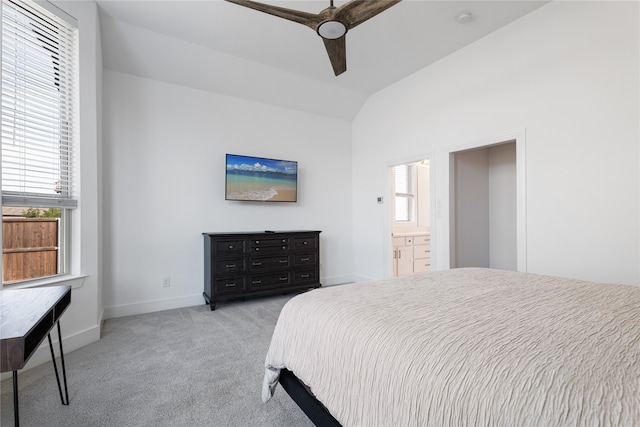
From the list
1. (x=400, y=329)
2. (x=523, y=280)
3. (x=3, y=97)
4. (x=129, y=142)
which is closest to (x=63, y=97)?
(x=3, y=97)

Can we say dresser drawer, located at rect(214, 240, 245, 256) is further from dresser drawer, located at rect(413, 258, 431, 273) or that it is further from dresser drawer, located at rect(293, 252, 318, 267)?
dresser drawer, located at rect(413, 258, 431, 273)

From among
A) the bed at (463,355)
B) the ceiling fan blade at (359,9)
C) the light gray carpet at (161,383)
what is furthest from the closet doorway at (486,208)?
the light gray carpet at (161,383)

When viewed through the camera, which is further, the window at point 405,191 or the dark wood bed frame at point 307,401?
the window at point 405,191

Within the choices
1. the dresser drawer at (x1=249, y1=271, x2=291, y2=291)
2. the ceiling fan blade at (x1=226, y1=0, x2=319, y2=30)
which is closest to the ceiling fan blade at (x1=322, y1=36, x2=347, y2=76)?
the ceiling fan blade at (x1=226, y1=0, x2=319, y2=30)

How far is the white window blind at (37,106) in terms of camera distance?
209 centimetres

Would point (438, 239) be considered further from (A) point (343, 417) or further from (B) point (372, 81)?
(A) point (343, 417)

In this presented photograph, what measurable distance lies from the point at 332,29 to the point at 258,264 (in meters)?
2.75

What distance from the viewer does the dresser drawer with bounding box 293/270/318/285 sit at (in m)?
4.01

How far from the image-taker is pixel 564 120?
2588 mm

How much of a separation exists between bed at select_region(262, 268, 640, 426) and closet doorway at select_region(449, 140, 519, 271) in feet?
7.91

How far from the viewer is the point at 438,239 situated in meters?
3.68

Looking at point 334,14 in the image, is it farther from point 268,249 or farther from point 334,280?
point 334,280

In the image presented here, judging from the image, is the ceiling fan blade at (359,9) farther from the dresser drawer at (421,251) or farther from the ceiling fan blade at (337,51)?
the dresser drawer at (421,251)

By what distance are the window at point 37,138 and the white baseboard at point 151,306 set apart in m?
0.98
